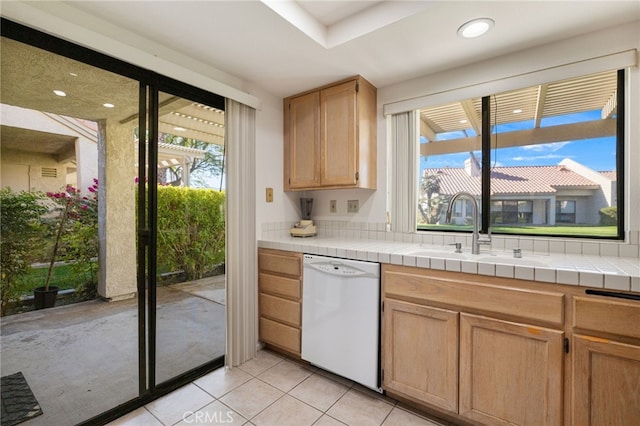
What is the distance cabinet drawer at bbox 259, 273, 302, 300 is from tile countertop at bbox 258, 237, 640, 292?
27 centimetres

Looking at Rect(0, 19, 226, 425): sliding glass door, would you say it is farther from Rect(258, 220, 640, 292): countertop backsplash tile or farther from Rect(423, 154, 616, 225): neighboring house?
Rect(423, 154, 616, 225): neighboring house

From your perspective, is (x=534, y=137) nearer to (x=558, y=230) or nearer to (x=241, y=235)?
(x=558, y=230)

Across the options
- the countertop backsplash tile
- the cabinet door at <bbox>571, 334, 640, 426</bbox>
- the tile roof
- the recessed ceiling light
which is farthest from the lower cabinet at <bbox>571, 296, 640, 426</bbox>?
the recessed ceiling light

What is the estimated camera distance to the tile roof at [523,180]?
6.25ft

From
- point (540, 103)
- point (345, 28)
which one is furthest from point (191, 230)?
point (540, 103)

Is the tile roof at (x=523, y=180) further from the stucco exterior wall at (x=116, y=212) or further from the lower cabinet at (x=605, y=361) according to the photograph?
the stucco exterior wall at (x=116, y=212)

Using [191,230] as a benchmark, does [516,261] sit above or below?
below

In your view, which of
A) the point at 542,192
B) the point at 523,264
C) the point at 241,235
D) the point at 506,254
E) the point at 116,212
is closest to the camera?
the point at 523,264

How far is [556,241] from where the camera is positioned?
72.3 inches

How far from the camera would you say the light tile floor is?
1.64 metres

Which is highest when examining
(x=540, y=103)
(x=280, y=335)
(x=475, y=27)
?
(x=475, y=27)

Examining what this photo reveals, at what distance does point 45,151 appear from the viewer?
1.45 m

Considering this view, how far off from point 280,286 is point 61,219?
143 cm

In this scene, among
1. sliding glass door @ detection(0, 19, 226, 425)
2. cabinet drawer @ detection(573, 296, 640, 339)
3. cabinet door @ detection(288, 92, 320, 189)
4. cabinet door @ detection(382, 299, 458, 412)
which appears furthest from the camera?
cabinet door @ detection(288, 92, 320, 189)
